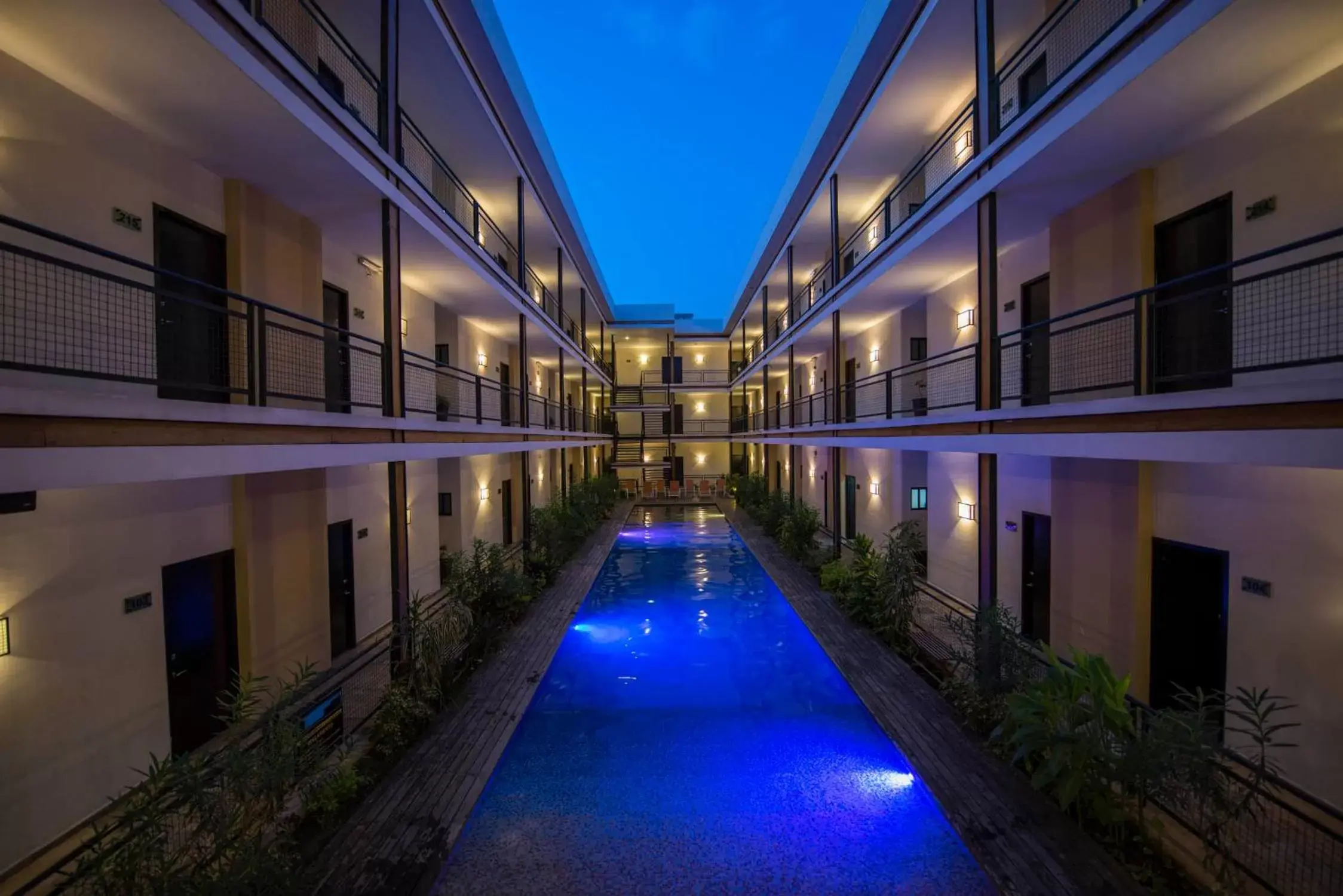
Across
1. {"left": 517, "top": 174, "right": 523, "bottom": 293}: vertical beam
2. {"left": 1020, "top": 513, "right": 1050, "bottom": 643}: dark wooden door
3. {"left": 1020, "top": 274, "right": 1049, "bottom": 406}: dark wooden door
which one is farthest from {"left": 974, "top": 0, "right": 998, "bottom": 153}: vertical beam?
{"left": 517, "top": 174, "right": 523, "bottom": 293}: vertical beam

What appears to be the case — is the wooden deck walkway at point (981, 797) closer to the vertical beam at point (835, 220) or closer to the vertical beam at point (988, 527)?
the vertical beam at point (988, 527)

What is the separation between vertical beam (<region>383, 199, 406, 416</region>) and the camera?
7.39 meters

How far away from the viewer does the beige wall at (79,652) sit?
4621mm

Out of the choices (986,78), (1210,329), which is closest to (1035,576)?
(1210,329)

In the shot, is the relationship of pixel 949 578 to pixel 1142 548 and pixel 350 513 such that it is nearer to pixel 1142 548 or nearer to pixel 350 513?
pixel 1142 548

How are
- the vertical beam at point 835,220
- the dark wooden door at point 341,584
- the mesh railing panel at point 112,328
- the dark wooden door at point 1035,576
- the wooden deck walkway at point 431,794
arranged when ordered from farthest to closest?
the vertical beam at point 835,220 < the dark wooden door at point 341,584 < the dark wooden door at point 1035,576 < the wooden deck walkway at point 431,794 < the mesh railing panel at point 112,328

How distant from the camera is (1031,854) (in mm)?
4680

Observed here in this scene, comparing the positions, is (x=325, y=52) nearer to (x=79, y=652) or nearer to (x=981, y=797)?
(x=79, y=652)

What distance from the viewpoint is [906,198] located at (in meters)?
12.9

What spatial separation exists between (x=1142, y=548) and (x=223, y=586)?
10600 mm

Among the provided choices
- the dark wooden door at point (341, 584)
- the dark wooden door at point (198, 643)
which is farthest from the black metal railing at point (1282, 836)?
the dark wooden door at point (341, 584)

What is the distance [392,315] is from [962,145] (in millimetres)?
9991

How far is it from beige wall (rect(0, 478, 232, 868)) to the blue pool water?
3.37 metres

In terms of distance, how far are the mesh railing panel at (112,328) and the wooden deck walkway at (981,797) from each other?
7.03 meters
